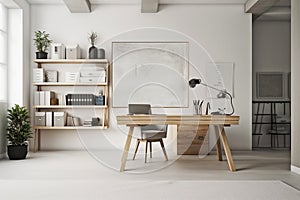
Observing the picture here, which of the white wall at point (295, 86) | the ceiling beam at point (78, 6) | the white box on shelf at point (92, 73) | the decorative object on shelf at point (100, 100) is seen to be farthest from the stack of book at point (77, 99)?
the white wall at point (295, 86)

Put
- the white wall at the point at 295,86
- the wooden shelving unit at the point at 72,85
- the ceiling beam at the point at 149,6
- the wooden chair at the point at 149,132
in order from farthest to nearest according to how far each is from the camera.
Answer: the wooden shelving unit at the point at 72,85 → the ceiling beam at the point at 149,6 → the wooden chair at the point at 149,132 → the white wall at the point at 295,86

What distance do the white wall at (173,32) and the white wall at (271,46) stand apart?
0.78 meters

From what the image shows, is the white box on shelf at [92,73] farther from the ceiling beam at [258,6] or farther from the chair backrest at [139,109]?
the ceiling beam at [258,6]

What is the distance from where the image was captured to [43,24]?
313 inches

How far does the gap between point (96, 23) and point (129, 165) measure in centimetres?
326

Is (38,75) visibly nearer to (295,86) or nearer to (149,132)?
(149,132)

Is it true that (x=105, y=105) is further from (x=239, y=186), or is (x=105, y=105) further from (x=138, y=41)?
(x=239, y=186)

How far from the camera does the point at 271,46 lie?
28.6 feet

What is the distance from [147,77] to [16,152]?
2.64 metres

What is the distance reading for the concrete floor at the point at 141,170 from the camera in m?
4.57

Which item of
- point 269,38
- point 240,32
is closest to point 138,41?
point 240,32

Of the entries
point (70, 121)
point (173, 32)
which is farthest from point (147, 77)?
point (70, 121)

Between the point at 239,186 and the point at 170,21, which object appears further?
the point at 170,21

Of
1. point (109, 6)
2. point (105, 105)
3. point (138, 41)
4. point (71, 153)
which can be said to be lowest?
point (71, 153)
